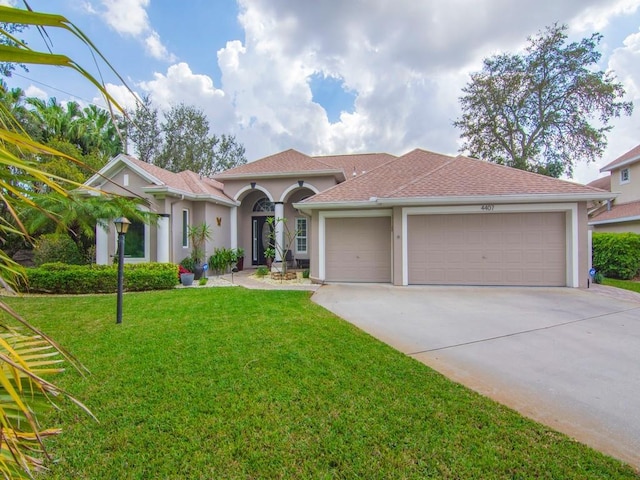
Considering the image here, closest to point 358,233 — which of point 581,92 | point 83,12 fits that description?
point 83,12

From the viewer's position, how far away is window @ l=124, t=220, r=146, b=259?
1268 centimetres

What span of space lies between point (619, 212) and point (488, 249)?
39.6ft

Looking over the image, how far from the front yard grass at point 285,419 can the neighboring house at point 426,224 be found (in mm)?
6201

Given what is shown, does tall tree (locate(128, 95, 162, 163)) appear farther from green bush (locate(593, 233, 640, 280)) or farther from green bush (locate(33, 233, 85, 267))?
green bush (locate(593, 233, 640, 280))

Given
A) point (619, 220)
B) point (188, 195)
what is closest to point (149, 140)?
point (188, 195)

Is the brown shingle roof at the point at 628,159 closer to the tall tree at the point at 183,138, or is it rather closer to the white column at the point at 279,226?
the white column at the point at 279,226

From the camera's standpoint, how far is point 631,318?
6.79 metres

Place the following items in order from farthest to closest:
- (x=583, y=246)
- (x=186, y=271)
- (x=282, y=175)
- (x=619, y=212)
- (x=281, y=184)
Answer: (x=619, y=212) → (x=281, y=184) → (x=282, y=175) → (x=186, y=271) → (x=583, y=246)

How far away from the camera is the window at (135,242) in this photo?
12.7 meters

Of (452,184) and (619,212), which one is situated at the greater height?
(452,184)

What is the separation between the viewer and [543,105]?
23484 mm

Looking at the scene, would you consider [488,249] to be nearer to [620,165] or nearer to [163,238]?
[163,238]

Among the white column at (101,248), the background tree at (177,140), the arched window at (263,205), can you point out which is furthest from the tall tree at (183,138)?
the white column at (101,248)

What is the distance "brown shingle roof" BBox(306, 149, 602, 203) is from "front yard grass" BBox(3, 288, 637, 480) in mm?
6769
